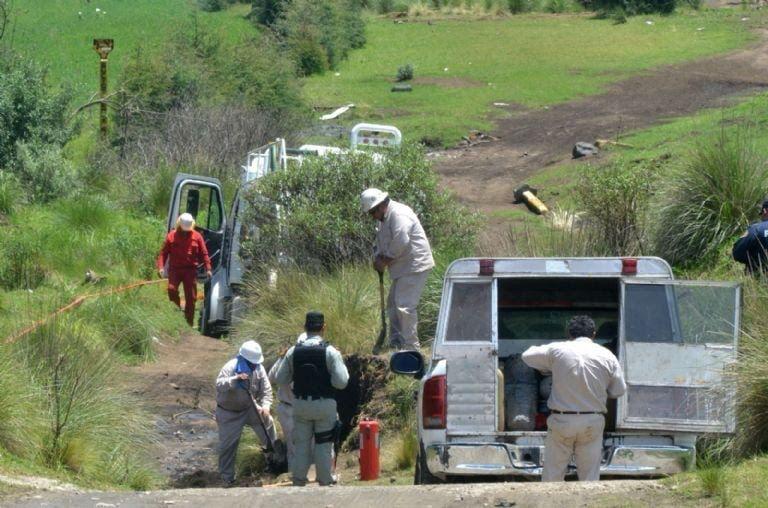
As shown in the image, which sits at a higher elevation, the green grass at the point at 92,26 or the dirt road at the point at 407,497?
the green grass at the point at 92,26

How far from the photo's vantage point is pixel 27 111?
27.6 meters

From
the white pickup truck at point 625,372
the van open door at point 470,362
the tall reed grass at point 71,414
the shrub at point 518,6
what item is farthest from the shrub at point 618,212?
the shrub at point 518,6

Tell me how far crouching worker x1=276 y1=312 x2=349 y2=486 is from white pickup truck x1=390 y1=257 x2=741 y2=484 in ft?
3.89

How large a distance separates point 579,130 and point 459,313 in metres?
24.7

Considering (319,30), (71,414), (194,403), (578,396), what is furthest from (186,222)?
(319,30)

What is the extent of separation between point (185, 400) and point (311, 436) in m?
5.07

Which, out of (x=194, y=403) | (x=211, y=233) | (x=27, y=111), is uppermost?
(x=27, y=111)

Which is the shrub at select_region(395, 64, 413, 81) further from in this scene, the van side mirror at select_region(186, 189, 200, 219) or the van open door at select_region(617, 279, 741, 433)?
the van open door at select_region(617, 279, 741, 433)

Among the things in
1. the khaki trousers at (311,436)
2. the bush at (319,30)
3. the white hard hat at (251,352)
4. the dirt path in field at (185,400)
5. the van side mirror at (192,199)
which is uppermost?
the bush at (319,30)

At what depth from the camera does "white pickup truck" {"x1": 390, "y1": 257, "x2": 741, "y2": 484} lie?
26.5ft

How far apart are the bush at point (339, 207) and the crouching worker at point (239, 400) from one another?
4180 mm

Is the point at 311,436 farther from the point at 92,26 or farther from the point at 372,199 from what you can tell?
the point at 92,26

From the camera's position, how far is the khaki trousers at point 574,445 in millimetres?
7840

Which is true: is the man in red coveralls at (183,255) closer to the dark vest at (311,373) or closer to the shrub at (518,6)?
the dark vest at (311,373)
